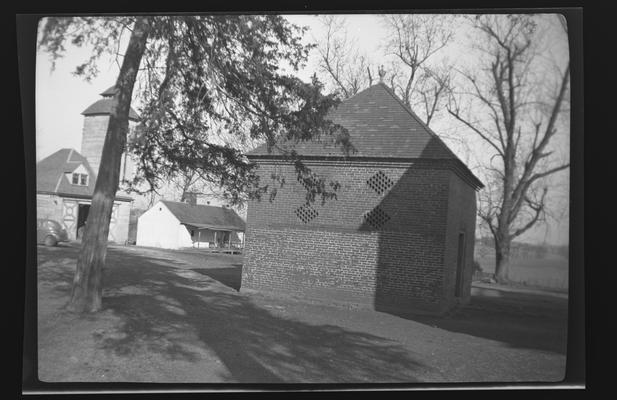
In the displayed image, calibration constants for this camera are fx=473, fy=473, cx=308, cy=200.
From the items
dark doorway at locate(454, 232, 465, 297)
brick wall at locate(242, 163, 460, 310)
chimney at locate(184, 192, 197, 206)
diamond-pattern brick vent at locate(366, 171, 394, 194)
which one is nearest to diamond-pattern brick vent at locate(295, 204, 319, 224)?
brick wall at locate(242, 163, 460, 310)

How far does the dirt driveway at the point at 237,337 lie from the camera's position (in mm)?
5148

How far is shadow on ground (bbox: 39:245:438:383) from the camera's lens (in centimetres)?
527

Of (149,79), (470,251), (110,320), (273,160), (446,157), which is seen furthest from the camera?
(470,251)

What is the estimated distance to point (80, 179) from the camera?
6312 millimetres

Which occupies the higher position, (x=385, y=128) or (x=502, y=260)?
(x=385, y=128)

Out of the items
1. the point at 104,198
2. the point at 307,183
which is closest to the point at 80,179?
the point at 104,198

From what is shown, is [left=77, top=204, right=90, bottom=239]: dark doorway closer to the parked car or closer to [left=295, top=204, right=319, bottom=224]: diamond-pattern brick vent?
the parked car

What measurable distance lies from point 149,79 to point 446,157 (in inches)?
199

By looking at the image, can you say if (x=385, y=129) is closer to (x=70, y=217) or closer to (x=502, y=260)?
(x=502, y=260)

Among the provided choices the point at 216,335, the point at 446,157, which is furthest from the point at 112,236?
the point at 446,157

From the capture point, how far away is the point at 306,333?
6281 mm

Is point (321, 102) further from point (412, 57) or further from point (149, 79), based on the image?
point (149, 79)

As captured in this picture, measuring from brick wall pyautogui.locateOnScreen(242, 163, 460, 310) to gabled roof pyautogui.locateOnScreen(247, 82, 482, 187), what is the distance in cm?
30

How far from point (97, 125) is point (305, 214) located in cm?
391
